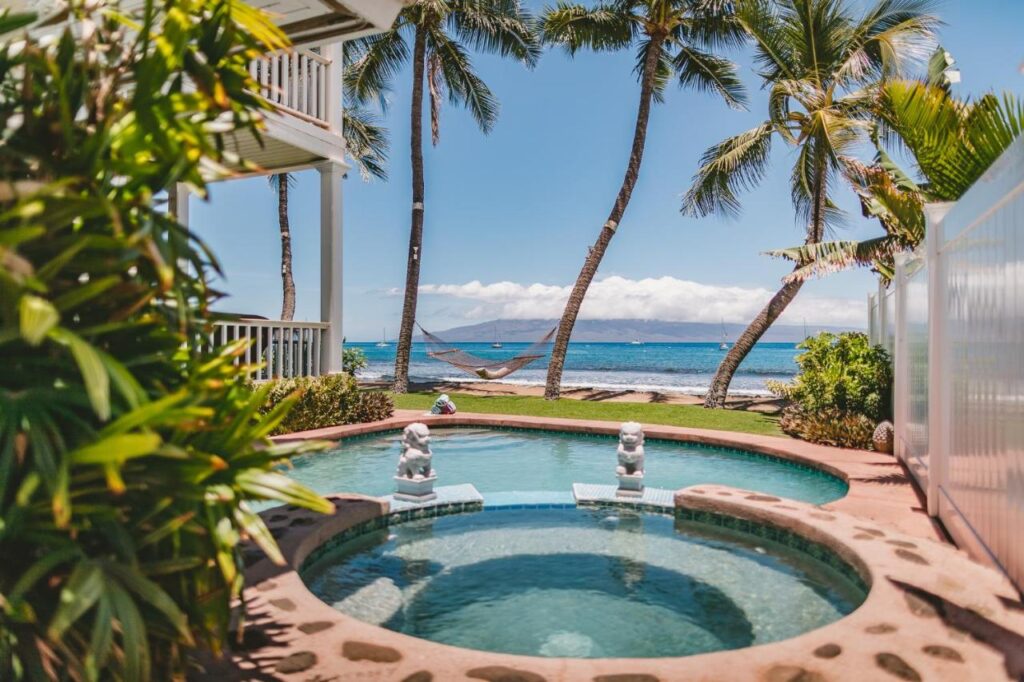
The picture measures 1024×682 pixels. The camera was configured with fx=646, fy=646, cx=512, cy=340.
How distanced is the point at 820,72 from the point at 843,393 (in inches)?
263

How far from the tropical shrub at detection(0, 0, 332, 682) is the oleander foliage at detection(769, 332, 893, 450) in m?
7.62

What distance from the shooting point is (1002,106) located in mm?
4422

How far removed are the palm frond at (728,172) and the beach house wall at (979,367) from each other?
8.75 meters

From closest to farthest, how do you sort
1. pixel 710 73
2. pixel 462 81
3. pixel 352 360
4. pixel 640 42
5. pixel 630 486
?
1. pixel 630 486
2. pixel 640 42
3. pixel 710 73
4. pixel 462 81
5. pixel 352 360

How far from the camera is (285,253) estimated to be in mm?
18000

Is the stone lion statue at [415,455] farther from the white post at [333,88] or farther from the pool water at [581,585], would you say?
Answer: the white post at [333,88]

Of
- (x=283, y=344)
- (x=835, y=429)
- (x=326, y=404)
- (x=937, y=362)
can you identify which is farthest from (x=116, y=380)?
(x=835, y=429)

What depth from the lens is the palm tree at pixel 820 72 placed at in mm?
10859

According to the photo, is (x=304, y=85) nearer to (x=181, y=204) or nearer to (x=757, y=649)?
(x=181, y=204)

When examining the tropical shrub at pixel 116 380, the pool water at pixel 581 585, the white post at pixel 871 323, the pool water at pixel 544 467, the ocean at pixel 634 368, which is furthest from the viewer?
the ocean at pixel 634 368

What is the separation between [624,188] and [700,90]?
11.3ft

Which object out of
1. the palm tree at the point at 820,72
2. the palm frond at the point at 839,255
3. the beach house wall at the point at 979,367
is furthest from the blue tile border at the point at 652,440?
the palm tree at the point at 820,72

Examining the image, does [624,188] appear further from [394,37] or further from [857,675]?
[857,675]

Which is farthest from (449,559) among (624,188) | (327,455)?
(624,188)
